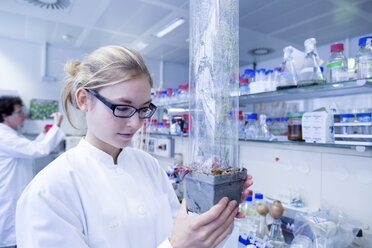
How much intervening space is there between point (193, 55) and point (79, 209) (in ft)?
2.07

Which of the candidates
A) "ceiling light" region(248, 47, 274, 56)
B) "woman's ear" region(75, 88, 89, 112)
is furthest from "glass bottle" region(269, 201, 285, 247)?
"ceiling light" region(248, 47, 274, 56)

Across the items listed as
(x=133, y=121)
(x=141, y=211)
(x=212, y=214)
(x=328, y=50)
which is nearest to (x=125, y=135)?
(x=133, y=121)

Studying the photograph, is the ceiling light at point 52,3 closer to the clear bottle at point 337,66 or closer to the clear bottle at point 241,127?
the clear bottle at point 241,127

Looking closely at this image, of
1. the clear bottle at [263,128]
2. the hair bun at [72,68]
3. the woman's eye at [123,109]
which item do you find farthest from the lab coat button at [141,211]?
the clear bottle at [263,128]

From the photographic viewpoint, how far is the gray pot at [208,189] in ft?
1.82

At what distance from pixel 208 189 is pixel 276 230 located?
2.62 feet

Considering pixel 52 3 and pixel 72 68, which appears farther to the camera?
pixel 52 3

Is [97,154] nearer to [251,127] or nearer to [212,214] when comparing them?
[212,214]

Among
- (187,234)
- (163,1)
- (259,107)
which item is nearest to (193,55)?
A: (187,234)

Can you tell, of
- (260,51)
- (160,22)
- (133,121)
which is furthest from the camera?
(260,51)

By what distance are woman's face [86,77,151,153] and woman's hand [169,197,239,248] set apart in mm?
362

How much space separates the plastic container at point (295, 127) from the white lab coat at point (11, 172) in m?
2.46

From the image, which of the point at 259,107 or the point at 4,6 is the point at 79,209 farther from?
the point at 259,107

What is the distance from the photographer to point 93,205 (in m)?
0.75
